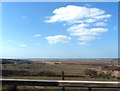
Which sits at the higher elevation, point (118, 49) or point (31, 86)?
point (118, 49)

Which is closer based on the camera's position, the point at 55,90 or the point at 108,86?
the point at 108,86

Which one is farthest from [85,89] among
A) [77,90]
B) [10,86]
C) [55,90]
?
[10,86]

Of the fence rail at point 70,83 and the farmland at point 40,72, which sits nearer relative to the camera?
the fence rail at point 70,83

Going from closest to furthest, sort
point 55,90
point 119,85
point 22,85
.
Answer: point 119,85
point 22,85
point 55,90

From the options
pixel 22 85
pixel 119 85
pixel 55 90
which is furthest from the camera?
pixel 55 90

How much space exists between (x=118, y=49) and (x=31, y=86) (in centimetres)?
162

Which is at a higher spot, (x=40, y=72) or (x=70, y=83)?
(x=70, y=83)

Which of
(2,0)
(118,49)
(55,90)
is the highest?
(2,0)

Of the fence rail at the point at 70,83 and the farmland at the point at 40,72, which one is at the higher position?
the fence rail at the point at 70,83

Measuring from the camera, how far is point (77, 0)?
4750mm

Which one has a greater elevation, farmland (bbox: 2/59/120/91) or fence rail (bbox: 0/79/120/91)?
fence rail (bbox: 0/79/120/91)

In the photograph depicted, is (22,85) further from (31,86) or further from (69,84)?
(69,84)

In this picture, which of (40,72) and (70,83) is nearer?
(70,83)

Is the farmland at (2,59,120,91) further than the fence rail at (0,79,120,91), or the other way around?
the farmland at (2,59,120,91)
